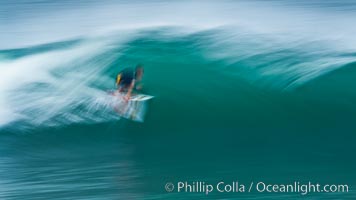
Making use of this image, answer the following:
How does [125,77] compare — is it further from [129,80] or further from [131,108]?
[131,108]

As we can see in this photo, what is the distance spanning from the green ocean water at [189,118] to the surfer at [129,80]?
4 centimetres

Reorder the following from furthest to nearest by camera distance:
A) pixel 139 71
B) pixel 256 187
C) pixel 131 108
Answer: pixel 139 71 < pixel 131 108 < pixel 256 187

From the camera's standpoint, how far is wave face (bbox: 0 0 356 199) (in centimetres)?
423

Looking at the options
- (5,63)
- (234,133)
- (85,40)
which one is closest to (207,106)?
(234,133)

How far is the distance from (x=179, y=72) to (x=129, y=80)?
12.7 inches

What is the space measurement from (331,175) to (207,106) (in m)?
0.97

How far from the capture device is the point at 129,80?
171 inches

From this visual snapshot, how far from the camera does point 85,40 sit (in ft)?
14.4

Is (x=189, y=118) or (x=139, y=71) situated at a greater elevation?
(x=139, y=71)

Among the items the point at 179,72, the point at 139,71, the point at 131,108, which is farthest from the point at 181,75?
the point at 131,108

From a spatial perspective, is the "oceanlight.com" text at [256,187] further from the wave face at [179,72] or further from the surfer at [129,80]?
the surfer at [129,80]

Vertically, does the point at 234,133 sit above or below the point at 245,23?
below

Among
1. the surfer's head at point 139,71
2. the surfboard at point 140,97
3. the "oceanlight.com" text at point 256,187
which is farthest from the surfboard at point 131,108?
the "oceanlight.com" text at point 256,187

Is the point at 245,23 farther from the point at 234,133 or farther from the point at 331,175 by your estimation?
the point at 331,175
